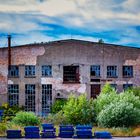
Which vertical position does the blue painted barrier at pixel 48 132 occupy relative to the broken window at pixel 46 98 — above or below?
below

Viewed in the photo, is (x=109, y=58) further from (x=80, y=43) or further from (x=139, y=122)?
(x=139, y=122)

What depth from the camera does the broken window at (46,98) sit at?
148 feet

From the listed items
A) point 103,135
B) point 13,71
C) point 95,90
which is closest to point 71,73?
point 95,90

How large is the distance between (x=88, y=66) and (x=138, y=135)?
1751 cm

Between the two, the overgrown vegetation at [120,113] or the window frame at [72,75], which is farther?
the window frame at [72,75]

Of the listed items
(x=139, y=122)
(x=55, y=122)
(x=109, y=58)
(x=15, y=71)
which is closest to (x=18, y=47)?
(x=15, y=71)

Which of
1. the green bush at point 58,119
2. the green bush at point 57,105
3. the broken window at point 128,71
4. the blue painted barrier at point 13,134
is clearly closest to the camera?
the blue painted barrier at point 13,134

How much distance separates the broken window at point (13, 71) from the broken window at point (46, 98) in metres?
3.04

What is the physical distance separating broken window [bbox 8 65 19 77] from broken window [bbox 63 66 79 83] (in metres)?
4.75

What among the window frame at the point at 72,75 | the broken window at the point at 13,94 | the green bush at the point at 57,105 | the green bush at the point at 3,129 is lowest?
the green bush at the point at 3,129

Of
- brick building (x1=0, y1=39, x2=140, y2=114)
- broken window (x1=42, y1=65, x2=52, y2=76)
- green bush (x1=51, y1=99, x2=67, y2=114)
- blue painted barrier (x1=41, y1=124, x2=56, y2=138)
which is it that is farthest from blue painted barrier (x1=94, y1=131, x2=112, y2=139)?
broken window (x1=42, y1=65, x2=52, y2=76)

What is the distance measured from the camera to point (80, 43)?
151ft

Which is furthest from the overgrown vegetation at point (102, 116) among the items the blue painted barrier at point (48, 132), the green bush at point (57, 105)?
the green bush at point (57, 105)

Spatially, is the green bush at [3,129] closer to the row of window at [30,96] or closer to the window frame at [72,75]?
the row of window at [30,96]
